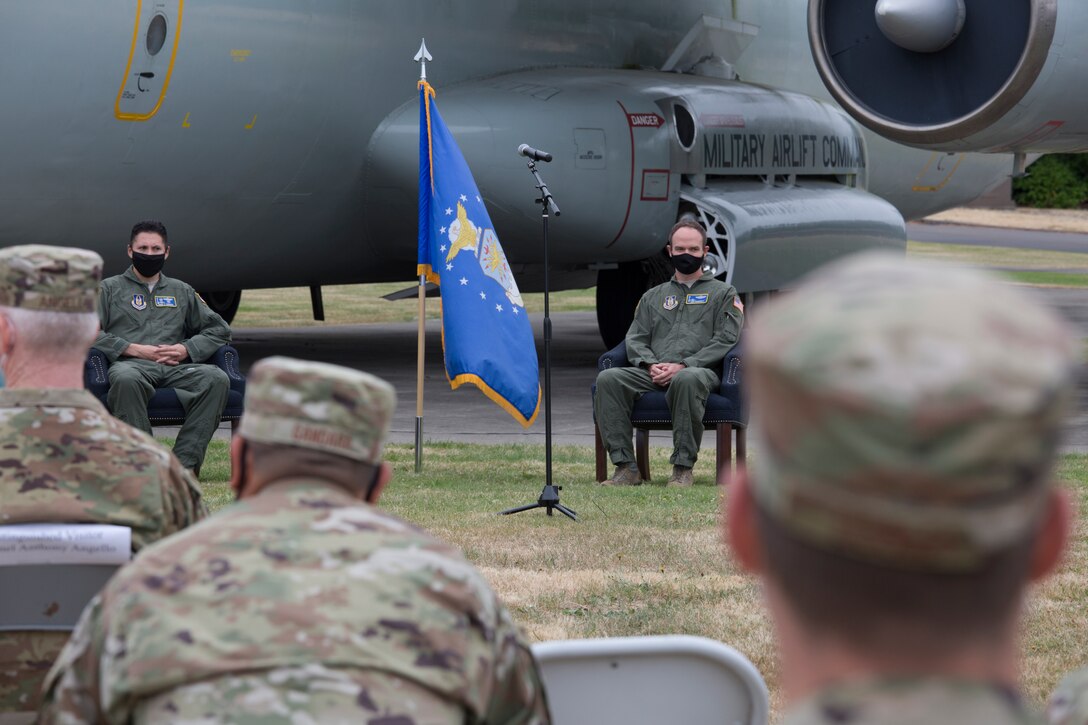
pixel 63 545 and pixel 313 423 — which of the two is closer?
pixel 313 423

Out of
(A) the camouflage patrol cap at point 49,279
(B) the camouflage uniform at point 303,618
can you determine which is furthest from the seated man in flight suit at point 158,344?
(B) the camouflage uniform at point 303,618

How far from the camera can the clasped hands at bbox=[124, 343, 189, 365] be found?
808cm

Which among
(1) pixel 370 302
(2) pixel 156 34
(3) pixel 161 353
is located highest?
(2) pixel 156 34

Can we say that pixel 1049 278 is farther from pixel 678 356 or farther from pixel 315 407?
pixel 315 407

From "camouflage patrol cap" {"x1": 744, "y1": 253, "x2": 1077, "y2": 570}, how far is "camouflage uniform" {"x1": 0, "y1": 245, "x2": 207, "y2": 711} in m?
1.91

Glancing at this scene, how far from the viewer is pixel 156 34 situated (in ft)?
32.4

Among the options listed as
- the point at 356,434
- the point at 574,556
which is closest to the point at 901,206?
the point at 574,556

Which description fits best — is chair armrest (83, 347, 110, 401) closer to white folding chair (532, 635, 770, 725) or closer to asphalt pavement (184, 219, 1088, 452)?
asphalt pavement (184, 219, 1088, 452)

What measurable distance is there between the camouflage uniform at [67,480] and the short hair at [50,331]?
0.12 metres

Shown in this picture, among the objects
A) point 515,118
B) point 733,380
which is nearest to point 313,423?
point 733,380

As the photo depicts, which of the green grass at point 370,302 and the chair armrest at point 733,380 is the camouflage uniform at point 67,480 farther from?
the green grass at point 370,302

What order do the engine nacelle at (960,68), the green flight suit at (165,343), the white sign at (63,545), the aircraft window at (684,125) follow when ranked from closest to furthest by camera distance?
the white sign at (63,545)
the green flight suit at (165,343)
the engine nacelle at (960,68)
the aircraft window at (684,125)

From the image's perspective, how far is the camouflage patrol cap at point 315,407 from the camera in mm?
2039

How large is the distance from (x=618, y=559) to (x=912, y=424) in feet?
16.9
